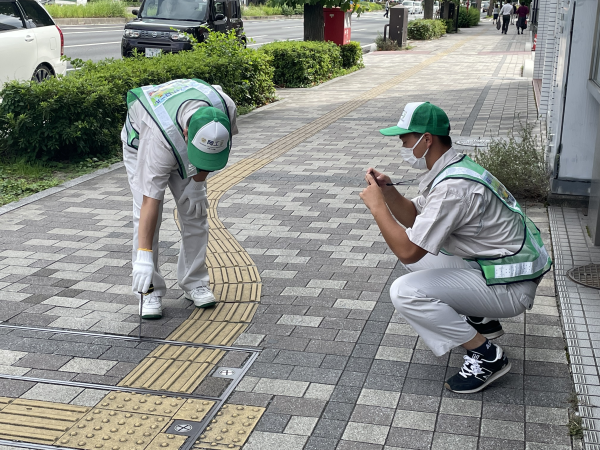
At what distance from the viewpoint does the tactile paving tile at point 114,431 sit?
3268 millimetres

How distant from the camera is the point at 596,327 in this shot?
4.33 meters

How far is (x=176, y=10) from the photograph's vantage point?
1661 cm

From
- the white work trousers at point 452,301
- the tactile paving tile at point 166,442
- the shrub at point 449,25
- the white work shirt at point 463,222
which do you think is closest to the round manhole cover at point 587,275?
the white work trousers at point 452,301

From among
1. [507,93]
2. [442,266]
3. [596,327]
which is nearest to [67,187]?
[442,266]

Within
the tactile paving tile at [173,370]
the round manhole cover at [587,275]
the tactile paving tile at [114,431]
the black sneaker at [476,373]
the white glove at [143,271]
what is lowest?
the tactile paving tile at [173,370]

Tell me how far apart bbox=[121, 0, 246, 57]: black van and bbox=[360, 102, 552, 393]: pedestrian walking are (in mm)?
12317

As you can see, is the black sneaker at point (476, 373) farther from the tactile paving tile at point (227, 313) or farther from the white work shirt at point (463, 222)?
the tactile paving tile at point (227, 313)

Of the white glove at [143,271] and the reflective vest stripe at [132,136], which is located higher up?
the reflective vest stripe at [132,136]

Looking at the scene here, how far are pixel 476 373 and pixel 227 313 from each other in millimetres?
1714

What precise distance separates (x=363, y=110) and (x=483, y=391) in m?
9.53

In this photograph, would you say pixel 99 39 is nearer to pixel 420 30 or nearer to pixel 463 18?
pixel 420 30

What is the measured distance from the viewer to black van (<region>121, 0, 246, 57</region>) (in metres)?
15.6

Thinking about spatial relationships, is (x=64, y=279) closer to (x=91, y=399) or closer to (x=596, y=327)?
(x=91, y=399)

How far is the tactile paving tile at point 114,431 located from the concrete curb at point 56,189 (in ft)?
13.2
